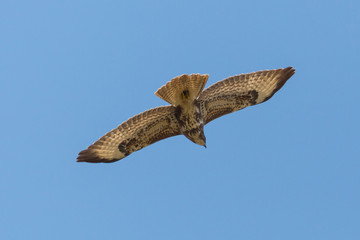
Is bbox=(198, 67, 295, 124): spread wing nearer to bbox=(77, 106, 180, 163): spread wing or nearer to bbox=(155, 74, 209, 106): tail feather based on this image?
bbox=(155, 74, 209, 106): tail feather

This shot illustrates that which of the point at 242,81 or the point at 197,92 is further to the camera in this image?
the point at 242,81

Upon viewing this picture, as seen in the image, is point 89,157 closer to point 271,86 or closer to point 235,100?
point 235,100

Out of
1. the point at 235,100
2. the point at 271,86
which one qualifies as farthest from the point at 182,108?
A: the point at 271,86

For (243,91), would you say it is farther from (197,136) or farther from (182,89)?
(182,89)

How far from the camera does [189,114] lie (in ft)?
39.3

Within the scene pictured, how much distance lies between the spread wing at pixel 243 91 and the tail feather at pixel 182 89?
2.28 feet

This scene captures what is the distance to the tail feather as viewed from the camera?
10992 millimetres

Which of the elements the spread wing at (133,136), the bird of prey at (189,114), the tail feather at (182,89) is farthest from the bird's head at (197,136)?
the tail feather at (182,89)

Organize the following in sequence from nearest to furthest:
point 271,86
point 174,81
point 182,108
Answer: point 174,81 < point 182,108 < point 271,86

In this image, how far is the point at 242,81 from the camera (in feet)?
40.8

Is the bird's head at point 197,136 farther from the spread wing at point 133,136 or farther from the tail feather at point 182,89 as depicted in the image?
the tail feather at point 182,89

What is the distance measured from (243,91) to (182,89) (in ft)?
5.91

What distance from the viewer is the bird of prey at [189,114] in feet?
39.4

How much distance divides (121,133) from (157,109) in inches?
40.1
